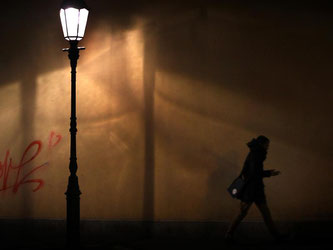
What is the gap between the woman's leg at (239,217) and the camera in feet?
29.8

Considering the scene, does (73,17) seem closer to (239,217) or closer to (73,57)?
(73,57)

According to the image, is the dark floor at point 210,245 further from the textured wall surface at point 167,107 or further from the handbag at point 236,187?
the handbag at point 236,187

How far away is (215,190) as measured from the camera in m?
10.0

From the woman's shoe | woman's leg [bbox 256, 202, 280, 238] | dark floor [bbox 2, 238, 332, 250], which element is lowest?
dark floor [bbox 2, 238, 332, 250]

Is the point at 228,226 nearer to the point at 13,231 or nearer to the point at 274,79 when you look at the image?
the point at 274,79

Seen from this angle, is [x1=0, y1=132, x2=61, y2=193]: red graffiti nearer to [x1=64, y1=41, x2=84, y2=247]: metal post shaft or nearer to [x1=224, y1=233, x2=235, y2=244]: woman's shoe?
[x1=64, y1=41, x2=84, y2=247]: metal post shaft

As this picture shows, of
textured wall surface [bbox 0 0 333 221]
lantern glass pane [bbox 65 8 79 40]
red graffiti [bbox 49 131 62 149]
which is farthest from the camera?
red graffiti [bbox 49 131 62 149]

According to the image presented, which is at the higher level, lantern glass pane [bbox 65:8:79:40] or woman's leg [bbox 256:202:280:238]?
lantern glass pane [bbox 65:8:79:40]

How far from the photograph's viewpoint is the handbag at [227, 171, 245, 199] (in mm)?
9094

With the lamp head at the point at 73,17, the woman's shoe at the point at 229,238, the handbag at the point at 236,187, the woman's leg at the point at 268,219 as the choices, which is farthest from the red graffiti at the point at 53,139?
the woman's leg at the point at 268,219

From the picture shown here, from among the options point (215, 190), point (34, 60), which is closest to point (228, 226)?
point (215, 190)

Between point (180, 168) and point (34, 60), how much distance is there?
3705 mm

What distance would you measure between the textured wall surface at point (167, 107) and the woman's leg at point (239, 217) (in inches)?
30.2

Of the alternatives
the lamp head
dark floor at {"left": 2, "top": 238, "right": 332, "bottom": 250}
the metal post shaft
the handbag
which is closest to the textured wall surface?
dark floor at {"left": 2, "top": 238, "right": 332, "bottom": 250}
